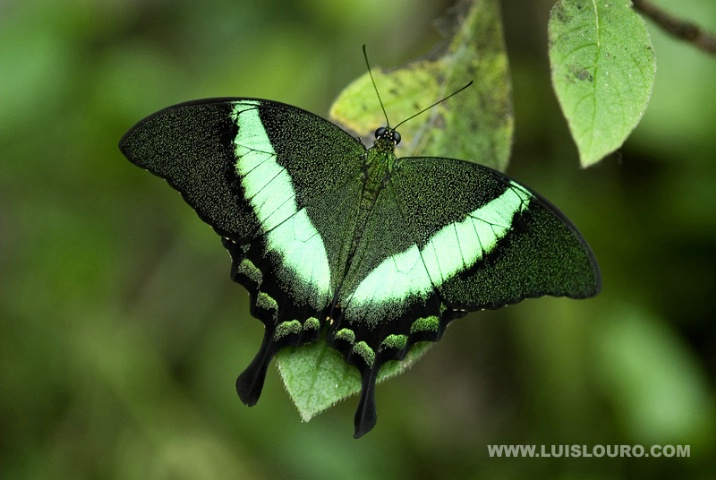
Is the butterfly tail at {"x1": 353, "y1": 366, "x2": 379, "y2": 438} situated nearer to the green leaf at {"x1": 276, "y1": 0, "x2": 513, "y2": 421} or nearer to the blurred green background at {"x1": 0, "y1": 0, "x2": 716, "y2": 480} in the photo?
Answer: the green leaf at {"x1": 276, "y1": 0, "x2": 513, "y2": 421}

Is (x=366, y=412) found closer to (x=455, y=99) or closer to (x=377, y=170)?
(x=377, y=170)

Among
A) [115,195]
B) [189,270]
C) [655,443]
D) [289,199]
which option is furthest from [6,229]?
[655,443]

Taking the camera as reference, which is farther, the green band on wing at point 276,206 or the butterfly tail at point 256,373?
the green band on wing at point 276,206

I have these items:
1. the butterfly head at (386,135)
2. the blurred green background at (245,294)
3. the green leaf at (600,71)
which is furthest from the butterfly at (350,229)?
the blurred green background at (245,294)

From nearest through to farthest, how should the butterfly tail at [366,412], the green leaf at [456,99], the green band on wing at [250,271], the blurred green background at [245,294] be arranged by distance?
1. the butterfly tail at [366,412]
2. the green band on wing at [250,271]
3. the green leaf at [456,99]
4. the blurred green background at [245,294]

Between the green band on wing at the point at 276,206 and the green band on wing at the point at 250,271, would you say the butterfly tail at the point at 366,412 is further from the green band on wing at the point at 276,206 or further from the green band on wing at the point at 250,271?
the green band on wing at the point at 250,271

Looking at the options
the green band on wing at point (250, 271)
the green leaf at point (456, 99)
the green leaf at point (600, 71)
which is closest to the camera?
the green leaf at point (600, 71)
